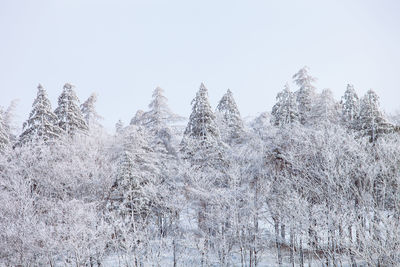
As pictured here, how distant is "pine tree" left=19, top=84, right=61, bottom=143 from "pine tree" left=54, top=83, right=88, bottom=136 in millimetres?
1282

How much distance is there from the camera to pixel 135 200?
67.4ft

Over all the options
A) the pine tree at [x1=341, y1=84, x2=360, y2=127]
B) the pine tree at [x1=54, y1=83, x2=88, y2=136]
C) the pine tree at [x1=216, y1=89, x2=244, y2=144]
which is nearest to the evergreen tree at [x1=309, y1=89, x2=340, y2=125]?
the pine tree at [x1=341, y1=84, x2=360, y2=127]

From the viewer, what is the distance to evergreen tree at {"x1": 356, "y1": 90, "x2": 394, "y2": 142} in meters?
23.6

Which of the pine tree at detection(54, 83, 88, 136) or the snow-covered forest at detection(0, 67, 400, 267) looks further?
the pine tree at detection(54, 83, 88, 136)

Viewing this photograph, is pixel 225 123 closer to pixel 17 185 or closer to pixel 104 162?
pixel 104 162

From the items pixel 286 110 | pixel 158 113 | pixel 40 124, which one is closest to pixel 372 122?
pixel 286 110

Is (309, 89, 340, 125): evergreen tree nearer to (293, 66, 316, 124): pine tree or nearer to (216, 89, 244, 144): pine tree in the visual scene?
(293, 66, 316, 124): pine tree

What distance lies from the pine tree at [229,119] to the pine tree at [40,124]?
61.6ft

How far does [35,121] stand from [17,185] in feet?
32.6

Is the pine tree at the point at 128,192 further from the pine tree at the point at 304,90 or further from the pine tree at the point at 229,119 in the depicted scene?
the pine tree at the point at 304,90

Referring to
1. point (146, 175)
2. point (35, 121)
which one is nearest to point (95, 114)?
point (35, 121)

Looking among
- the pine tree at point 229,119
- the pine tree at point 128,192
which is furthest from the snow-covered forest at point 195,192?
the pine tree at point 229,119

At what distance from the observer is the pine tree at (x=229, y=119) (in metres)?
30.6

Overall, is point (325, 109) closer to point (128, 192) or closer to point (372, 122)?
point (372, 122)
